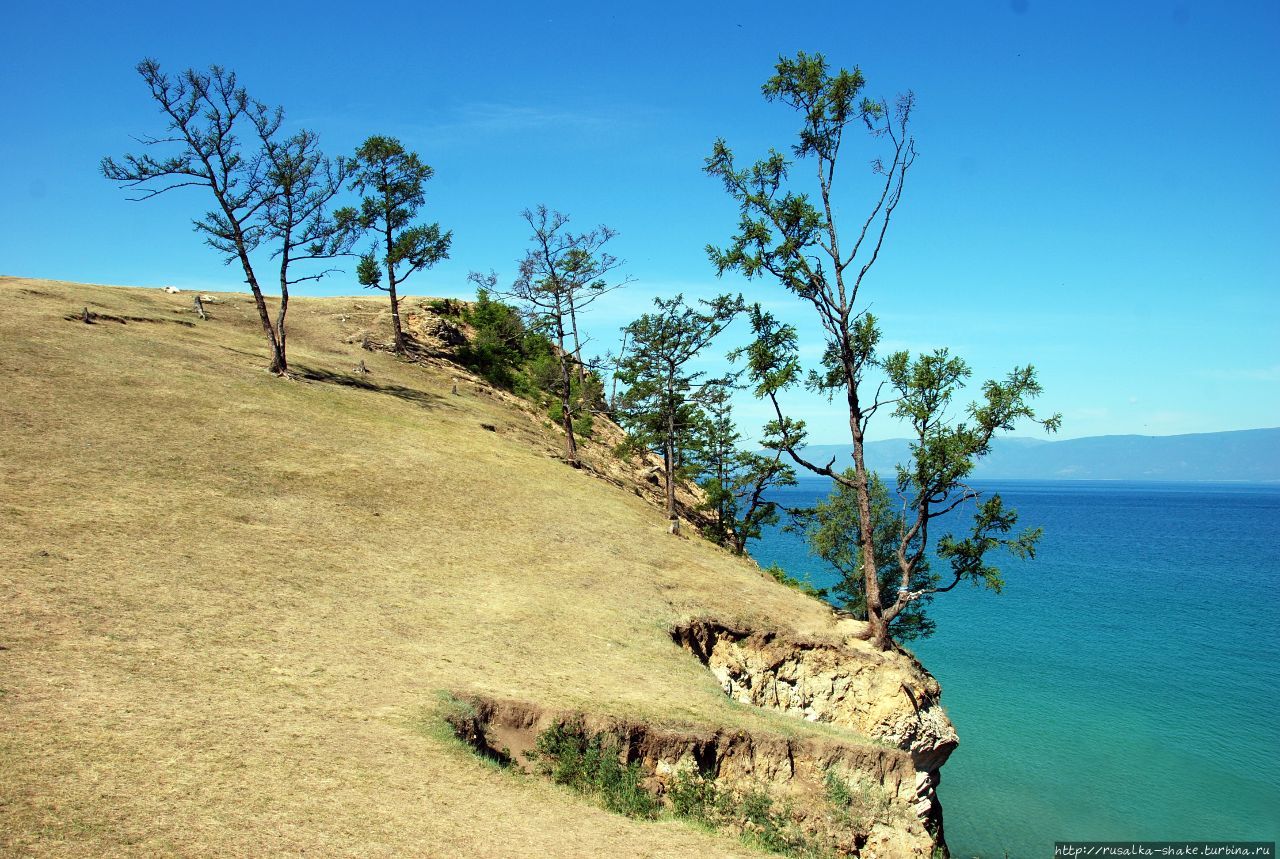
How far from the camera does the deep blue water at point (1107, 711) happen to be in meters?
32.7

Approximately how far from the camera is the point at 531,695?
58.6 feet

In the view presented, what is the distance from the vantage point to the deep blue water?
32688 mm

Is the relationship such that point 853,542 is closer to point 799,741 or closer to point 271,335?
point 799,741

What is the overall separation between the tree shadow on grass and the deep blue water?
121ft

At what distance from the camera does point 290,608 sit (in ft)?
64.5

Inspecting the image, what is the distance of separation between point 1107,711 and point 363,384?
4963 centimetres

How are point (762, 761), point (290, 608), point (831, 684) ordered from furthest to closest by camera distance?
1. point (831, 684)
2. point (290, 608)
3. point (762, 761)

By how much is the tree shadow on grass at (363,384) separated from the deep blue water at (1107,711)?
36738mm

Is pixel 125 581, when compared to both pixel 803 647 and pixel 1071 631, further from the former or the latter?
pixel 1071 631

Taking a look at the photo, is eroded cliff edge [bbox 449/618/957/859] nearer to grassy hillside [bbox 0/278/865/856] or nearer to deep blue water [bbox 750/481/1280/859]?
grassy hillside [bbox 0/278/865/856]

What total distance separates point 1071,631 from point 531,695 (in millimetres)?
61153

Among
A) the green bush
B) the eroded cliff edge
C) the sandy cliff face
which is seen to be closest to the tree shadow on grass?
the sandy cliff face

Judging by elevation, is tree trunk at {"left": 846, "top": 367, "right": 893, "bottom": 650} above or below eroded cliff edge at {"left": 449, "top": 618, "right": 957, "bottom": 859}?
above

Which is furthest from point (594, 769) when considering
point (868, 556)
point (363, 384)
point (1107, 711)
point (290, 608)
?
point (1107, 711)
